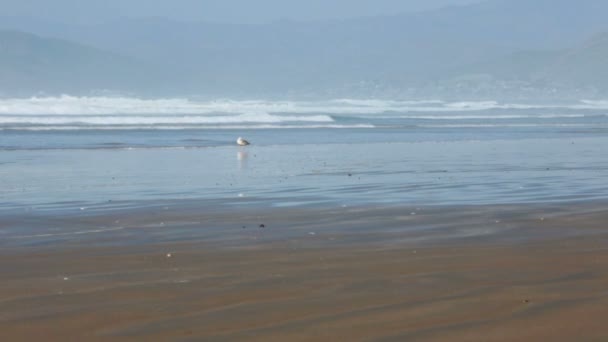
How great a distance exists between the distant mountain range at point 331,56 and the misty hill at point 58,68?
148 mm

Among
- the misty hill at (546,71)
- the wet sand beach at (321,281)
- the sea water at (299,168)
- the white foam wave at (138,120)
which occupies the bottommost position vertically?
the wet sand beach at (321,281)

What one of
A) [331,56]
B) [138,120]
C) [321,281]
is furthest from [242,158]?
[331,56]

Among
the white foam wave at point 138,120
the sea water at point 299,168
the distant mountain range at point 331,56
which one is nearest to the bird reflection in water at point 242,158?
the sea water at point 299,168

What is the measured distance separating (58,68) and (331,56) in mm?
46394

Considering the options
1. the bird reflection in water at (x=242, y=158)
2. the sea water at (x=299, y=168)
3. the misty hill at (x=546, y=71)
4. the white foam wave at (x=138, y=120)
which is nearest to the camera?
the sea water at (x=299, y=168)

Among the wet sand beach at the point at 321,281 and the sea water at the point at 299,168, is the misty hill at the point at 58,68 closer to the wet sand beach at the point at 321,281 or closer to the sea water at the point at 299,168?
the sea water at the point at 299,168

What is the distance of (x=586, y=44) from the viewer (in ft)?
381

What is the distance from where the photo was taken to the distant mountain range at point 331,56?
9400 centimetres

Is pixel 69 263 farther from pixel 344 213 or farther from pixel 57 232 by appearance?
pixel 344 213

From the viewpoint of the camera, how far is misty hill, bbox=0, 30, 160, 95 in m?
91.8

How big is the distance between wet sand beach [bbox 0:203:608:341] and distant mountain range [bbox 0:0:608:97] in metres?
76.7

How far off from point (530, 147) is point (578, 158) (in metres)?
3.35

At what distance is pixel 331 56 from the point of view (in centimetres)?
14188

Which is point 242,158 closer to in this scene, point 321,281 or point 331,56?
point 321,281
